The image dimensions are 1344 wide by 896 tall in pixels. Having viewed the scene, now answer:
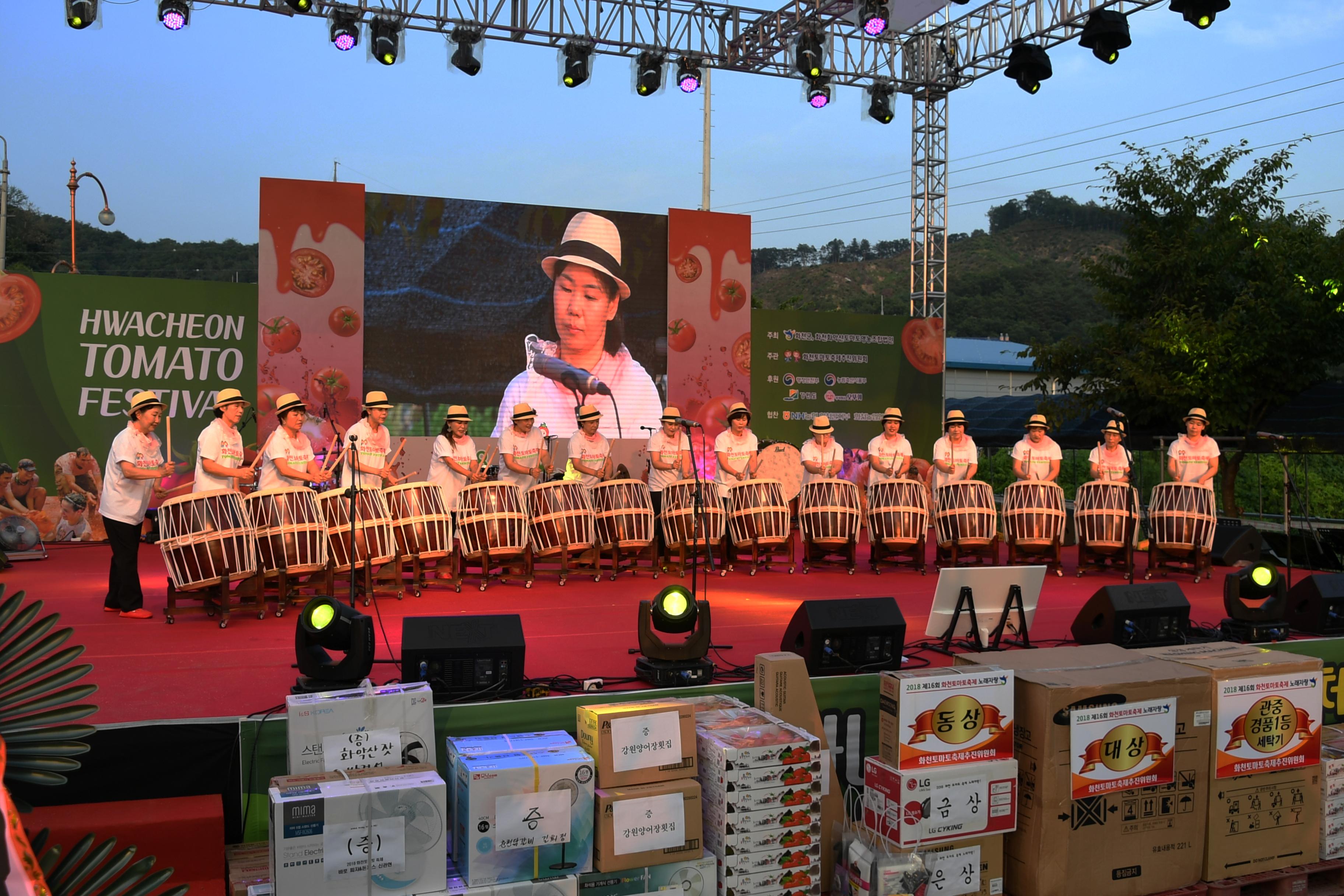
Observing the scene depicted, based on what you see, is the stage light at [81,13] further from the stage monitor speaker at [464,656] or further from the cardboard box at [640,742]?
the cardboard box at [640,742]

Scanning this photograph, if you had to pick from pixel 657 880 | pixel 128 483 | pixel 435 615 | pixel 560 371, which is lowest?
pixel 657 880

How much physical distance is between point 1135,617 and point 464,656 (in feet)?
12.4

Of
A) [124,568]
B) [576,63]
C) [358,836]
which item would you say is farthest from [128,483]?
[576,63]

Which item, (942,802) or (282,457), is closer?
(942,802)

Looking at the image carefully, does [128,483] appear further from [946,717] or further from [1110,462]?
[1110,462]

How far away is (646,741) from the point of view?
3803 millimetres

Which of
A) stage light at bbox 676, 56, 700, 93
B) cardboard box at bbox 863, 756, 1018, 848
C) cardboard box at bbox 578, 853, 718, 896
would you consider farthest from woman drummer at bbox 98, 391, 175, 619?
stage light at bbox 676, 56, 700, 93

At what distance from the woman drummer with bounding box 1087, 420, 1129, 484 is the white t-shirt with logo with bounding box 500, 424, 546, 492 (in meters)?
5.57

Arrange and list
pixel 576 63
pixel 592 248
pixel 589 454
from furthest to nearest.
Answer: pixel 592 248 → pixel 576 63 → pixel 589 454

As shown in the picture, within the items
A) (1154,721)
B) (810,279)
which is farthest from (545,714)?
(810,279)

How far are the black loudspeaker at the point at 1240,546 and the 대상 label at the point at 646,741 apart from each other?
6.77 meters

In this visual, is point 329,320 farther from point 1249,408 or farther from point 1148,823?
point 1249,408

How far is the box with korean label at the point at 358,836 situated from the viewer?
3.26 m

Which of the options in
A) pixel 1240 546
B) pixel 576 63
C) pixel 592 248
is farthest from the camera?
pixel 592 248
